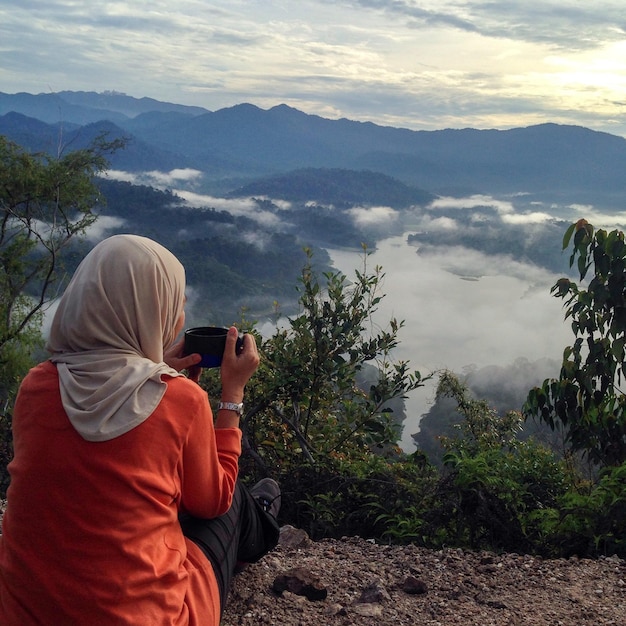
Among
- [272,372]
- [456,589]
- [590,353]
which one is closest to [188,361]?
[456,589]

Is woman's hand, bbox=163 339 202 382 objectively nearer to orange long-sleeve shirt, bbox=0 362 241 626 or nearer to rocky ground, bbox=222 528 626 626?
orange long-sleeve shirt, bbox=0 362 241 626

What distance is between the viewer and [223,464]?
73.6 inches

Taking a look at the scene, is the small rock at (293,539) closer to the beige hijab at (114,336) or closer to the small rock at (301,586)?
the small rock at (301,586)

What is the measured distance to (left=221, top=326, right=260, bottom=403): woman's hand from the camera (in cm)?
201

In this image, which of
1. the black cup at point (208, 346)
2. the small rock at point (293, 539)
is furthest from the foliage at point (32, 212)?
the black cup at point (208, 346)

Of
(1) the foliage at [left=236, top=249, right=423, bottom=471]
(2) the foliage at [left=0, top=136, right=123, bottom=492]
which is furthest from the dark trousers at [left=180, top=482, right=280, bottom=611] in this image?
(2) the foliage at [left=0, top=136, right=123, bottom=492]

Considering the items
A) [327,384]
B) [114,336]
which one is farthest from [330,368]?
[114,336]

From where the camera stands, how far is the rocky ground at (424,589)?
101 inches

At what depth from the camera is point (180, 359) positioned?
2090mm

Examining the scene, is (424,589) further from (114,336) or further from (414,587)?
(114,336)

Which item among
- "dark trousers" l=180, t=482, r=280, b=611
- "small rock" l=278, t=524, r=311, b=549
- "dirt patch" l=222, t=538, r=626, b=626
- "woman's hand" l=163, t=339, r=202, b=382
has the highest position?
"woman's hand" l=163, t=339, r=202, b=382

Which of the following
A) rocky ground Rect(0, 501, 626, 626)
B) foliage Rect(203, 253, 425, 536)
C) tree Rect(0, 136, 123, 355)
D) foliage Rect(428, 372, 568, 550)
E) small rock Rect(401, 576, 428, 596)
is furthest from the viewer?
tree Rect(0, 136, 123, 355)

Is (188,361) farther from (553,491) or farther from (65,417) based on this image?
(553,491)

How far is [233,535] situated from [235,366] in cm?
59
